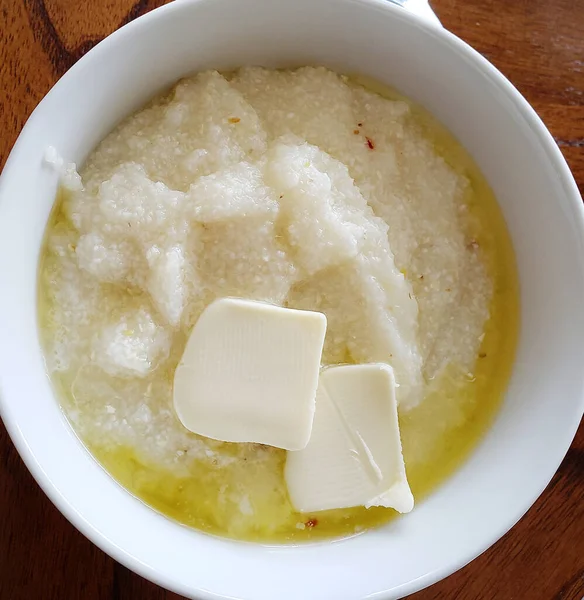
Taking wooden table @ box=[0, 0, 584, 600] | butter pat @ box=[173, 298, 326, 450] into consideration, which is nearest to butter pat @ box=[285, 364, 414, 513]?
butter pat @ box=[173, 298, 326, 450]

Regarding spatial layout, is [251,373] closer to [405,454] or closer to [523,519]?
[405,454]

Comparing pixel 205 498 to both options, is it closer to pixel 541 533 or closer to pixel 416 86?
pixel 541 533

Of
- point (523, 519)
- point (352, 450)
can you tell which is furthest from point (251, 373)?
point (523, 519)

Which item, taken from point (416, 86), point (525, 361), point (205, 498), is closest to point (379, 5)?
point (416, 86)

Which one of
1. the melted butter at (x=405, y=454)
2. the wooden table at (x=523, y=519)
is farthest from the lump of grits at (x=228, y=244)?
the wooden table at (x=523, y=519)

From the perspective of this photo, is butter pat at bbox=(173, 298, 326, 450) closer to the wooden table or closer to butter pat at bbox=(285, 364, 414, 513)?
butter pat at bbox=(285, 364, 414, 513)
